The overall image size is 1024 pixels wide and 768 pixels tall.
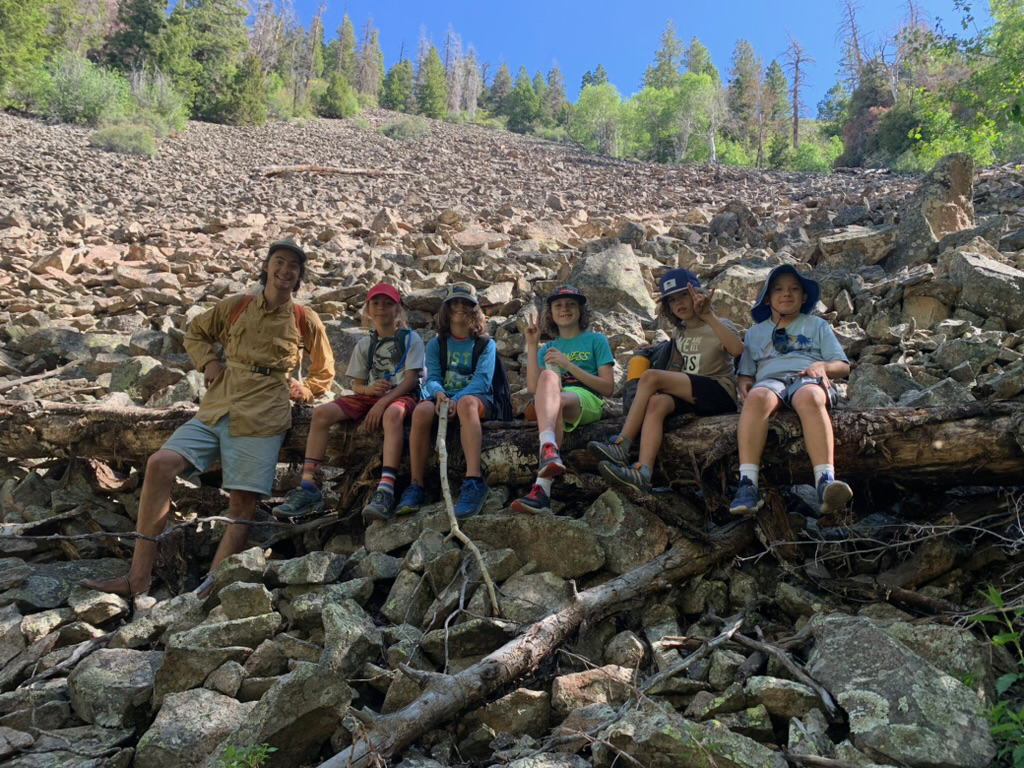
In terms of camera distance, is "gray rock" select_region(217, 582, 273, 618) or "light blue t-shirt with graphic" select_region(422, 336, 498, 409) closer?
"gray rock" select_region(217, 582, 273, 618)

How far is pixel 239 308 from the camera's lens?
4.63 metres

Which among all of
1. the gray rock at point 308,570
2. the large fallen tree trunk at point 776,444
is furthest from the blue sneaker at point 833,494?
the gray rock at point 308,570

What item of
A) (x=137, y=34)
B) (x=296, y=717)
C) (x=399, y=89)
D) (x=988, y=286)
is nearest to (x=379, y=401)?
(x=296, y=717)

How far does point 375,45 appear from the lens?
81500 millimetres

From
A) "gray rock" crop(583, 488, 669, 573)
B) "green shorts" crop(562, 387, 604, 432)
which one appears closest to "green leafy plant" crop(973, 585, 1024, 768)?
"gray rock" crop(583, 488, 669, 573)

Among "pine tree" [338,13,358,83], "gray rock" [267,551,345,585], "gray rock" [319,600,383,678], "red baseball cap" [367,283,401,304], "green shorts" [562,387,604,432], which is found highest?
"pine tree" [338,13,358,83]

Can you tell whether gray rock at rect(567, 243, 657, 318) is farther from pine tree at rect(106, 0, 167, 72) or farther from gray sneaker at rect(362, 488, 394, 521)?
pine tree at rect(106, 0, 167, 72)

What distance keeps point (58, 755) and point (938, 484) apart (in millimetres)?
4143

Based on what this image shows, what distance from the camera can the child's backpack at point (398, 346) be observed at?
462 centimetres

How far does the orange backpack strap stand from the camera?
4602 mm

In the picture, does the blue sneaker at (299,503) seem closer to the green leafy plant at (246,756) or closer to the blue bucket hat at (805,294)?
Result: the green leafy plant at (246,756)

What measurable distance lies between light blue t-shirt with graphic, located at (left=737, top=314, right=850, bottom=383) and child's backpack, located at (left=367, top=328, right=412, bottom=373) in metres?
2.09

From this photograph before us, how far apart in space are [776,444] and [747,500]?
1.46ft

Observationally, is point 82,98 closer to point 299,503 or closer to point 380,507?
point 299,503
